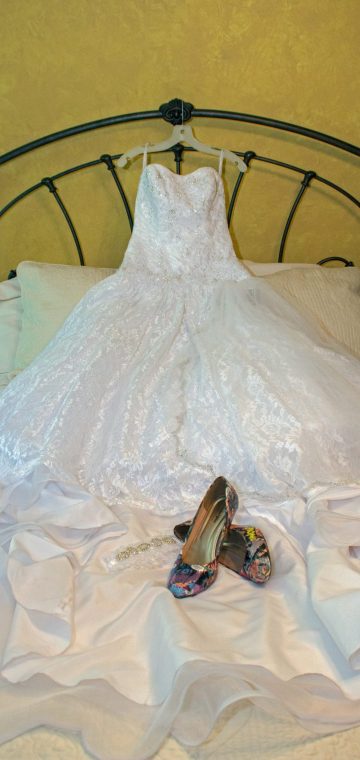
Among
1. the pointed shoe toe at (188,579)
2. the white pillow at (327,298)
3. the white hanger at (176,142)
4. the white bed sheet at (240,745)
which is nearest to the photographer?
the white bed sheet at (240,745)

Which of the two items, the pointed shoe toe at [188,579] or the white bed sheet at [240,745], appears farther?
the pointed shoe toe at [188,579]

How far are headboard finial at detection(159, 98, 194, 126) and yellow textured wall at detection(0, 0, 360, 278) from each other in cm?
5

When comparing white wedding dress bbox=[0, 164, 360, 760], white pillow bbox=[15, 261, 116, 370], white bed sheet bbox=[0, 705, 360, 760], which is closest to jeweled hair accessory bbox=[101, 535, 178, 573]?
white wedding dress bbox=[0, 164, 360, 760]

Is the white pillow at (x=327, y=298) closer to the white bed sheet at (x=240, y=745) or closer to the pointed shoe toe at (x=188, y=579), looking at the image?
the pointed shoe toe at (x=188, y=579)

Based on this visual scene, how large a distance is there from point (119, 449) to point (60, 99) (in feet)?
4.09

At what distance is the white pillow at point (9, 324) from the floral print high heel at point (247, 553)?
0.89 meters

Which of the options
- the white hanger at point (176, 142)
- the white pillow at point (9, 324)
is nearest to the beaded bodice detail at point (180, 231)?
the white hanger at point (176, 142)

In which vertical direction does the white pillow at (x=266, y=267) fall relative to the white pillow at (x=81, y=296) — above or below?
above

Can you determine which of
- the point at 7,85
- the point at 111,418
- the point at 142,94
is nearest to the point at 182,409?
the point at 111,418

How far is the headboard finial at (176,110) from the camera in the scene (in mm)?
1892

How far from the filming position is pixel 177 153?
1953 millimetres

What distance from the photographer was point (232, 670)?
28.1 inches

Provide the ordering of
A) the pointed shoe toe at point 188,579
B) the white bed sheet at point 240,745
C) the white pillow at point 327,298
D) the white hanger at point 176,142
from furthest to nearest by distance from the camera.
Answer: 1. the white hanger at point 176,142
2. the white pillow at point 327,298
3. the pointed shoe toe at point 188,579
4. the white bed sheet at point 240,745

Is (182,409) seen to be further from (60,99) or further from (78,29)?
(78,29)
